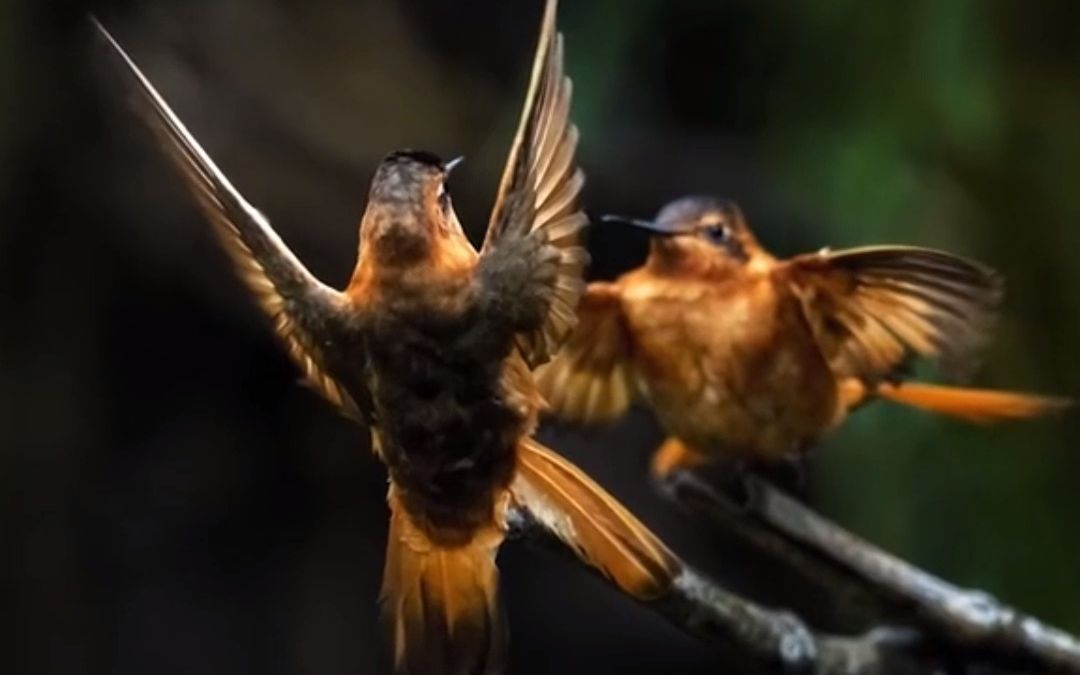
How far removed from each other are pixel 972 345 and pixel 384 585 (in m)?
0.33

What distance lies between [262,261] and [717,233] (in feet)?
1.68

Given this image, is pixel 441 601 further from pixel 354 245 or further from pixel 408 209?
pixel 354 245

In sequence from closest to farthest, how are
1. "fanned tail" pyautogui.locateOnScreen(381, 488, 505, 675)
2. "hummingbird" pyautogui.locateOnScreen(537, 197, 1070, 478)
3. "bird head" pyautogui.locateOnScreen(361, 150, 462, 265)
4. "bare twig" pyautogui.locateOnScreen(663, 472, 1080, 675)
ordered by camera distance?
"bird head" pyautogui.locateOnScreen(361, 150, 462, 265), "fanned tail" pyautogui.locateOnScreen(381, 488, 505, 675), "hummingbird" pyautogui.locateOnScreen(537, 197, 1070, 478), "bare twig" pyautogui.locateOnScreen(663, 472, 1080, 675)

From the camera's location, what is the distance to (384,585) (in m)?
0.92

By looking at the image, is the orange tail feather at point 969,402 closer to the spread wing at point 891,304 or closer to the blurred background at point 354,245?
the spread wing at point 891,304

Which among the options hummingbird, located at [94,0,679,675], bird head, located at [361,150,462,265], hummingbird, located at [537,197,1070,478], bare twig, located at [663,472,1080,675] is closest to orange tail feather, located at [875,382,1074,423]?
hummingbird, located at [537,197,1070,478]

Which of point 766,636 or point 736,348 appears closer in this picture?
point 766,636

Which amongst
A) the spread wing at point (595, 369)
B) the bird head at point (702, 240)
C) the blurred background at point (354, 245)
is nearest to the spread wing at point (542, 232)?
the spread wing at point (595, 369)

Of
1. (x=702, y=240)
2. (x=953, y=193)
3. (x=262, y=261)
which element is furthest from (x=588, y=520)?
(x=953, y=193)

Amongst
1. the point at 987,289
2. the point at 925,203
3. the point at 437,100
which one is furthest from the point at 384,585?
the point at 437,100

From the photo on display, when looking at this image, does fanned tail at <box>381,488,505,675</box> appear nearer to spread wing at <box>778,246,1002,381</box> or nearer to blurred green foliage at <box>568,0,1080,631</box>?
spread wing at <box>778,246,1002,381</box>

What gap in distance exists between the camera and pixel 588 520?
2.99 feet

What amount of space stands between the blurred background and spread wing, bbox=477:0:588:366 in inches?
26.4

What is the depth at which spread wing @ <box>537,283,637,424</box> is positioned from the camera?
1123 mm
